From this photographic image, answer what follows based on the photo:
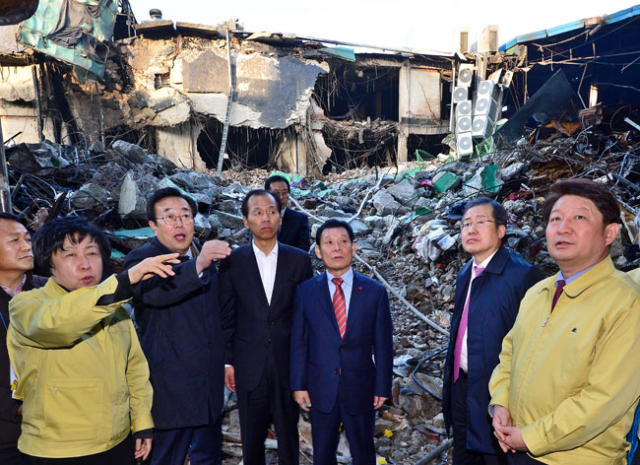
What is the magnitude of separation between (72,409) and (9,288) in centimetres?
72

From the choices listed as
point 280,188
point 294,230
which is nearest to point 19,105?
point 280,188

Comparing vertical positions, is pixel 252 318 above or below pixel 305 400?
above

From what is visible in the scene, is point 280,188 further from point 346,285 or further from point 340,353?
point 340,353

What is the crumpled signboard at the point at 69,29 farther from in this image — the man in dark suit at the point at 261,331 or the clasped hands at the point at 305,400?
the clasped hands at the point at 305,400

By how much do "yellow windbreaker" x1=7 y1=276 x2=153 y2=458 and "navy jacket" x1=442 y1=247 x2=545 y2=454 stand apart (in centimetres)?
159

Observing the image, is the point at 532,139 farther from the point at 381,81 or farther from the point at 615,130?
the point at 381,81

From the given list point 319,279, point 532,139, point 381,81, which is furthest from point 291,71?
point 319,279

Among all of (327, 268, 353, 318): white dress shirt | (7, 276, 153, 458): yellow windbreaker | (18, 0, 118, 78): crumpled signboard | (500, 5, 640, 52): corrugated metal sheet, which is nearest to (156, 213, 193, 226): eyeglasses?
(7, 276, 153, 458): yellow windbreaker

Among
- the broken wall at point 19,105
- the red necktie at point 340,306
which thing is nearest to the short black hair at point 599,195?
the red necktie at point 340,306

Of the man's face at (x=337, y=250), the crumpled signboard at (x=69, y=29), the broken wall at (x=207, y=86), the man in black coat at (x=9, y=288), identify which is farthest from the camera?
the broken wall at (x=207, y=86)

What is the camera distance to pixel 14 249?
191cm

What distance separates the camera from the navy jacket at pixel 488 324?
202 cm

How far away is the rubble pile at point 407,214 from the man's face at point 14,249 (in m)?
1.91

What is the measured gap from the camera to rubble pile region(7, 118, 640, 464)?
3404 mm
